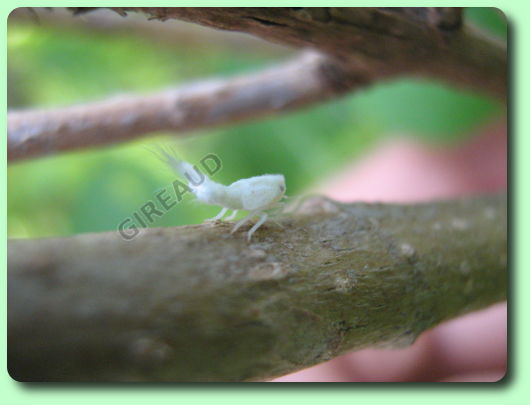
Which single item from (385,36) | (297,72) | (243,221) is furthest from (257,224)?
(297,72)

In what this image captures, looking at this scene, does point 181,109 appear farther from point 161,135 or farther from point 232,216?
point 232,216

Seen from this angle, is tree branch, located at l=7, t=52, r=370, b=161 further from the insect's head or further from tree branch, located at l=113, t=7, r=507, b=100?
the insect's head

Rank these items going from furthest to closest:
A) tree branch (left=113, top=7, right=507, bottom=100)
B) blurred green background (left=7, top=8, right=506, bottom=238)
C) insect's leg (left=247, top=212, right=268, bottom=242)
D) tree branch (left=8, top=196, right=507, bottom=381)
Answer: blurred green background (left=7, top=8, right=506, bottom=238) → tree branch (left=113, top=7, right=507, bottom=100) → insect's leg (left=247, top=212, right=268, bottom=242) → tree branch (left=8, top=196, right=507, bottom=381)

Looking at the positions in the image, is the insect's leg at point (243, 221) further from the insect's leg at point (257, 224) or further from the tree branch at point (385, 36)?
the tree branch at point (385, 36)

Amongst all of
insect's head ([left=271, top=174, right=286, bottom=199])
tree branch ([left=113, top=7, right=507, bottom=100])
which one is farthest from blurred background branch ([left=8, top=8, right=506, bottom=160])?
insect's head ([left=271, top=174, right=286, bottom=199])

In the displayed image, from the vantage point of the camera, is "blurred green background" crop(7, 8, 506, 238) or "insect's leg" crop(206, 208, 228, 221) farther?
"blurred green background" crop(7, 8, 506, 238)

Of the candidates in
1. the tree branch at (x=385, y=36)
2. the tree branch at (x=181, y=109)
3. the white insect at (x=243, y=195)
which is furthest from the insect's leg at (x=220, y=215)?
the tree branch at (x=181, y=109)

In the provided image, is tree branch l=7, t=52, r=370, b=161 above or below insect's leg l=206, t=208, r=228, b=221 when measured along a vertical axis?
below
